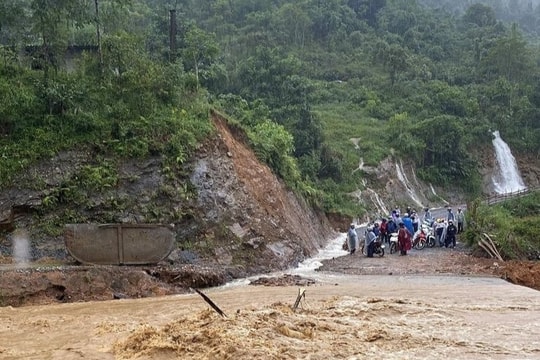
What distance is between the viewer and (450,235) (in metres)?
25.6

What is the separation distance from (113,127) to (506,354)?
16.6 m

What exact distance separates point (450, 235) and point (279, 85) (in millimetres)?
28862

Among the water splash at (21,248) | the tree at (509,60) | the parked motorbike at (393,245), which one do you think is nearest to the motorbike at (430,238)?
the parked motorbike at (393,245)

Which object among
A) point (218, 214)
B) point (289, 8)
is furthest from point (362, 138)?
point (218, 214)

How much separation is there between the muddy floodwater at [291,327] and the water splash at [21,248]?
418 cm

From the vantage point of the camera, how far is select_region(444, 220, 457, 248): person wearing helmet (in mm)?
25500

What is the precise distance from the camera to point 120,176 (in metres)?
20.3

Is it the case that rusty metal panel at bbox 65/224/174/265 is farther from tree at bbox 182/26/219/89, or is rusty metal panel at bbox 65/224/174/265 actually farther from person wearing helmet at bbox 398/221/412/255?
tree at bbox 182/26/219/89

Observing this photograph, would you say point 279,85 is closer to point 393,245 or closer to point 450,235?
point 450,235

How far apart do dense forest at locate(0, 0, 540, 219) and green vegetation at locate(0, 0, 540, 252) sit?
98mm

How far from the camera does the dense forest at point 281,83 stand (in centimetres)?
2175

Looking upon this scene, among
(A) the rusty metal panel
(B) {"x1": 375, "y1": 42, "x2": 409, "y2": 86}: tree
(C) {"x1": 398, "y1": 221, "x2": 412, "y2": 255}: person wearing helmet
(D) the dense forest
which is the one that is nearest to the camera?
(A) the rusty metal panel

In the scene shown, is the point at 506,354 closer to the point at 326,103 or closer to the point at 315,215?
the point at 315,215

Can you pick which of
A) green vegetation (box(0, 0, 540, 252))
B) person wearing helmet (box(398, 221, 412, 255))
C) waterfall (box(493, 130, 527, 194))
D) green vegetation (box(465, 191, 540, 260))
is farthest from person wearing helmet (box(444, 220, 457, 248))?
waterfall (box(493, 130, 527, 194))
